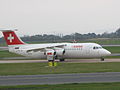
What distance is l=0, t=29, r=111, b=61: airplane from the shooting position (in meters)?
48.3

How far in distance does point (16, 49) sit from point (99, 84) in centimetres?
3166

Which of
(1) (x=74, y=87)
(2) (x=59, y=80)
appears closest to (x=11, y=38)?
(2) (x=59, y=80)

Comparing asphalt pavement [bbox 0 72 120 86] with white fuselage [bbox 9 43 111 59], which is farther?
white fuselage [bbox 9 43 111 59]

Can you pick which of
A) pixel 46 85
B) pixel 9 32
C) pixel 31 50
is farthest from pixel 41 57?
pixel 46 85

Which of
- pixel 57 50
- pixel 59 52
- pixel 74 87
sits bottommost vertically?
pixel 74 87

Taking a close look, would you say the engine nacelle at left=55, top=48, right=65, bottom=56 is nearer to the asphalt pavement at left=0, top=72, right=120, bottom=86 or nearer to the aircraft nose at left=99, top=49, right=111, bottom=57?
the aircraft nose at left=99, top=49, right=111, bottom=57

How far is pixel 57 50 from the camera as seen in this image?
4994cm

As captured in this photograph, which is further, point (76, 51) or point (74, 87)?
point (76, 51)

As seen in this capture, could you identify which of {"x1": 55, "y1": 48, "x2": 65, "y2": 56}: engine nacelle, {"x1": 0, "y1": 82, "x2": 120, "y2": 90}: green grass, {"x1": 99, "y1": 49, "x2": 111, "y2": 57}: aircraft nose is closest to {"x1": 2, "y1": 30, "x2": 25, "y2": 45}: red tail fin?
{"x1": 55, "y1": 48, "x2": 65, "y2": 56}: engine nacelle

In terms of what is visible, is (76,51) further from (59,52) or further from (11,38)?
(11,38)

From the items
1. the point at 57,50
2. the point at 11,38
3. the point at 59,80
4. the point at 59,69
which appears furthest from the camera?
the point at 11,38

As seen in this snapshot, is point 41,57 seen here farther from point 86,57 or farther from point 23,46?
point 86,57

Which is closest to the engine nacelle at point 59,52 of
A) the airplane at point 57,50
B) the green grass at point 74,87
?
the airplane at point 57,50

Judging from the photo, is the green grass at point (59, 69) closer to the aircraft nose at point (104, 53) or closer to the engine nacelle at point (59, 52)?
the aircraft nose at point (104, 53)
